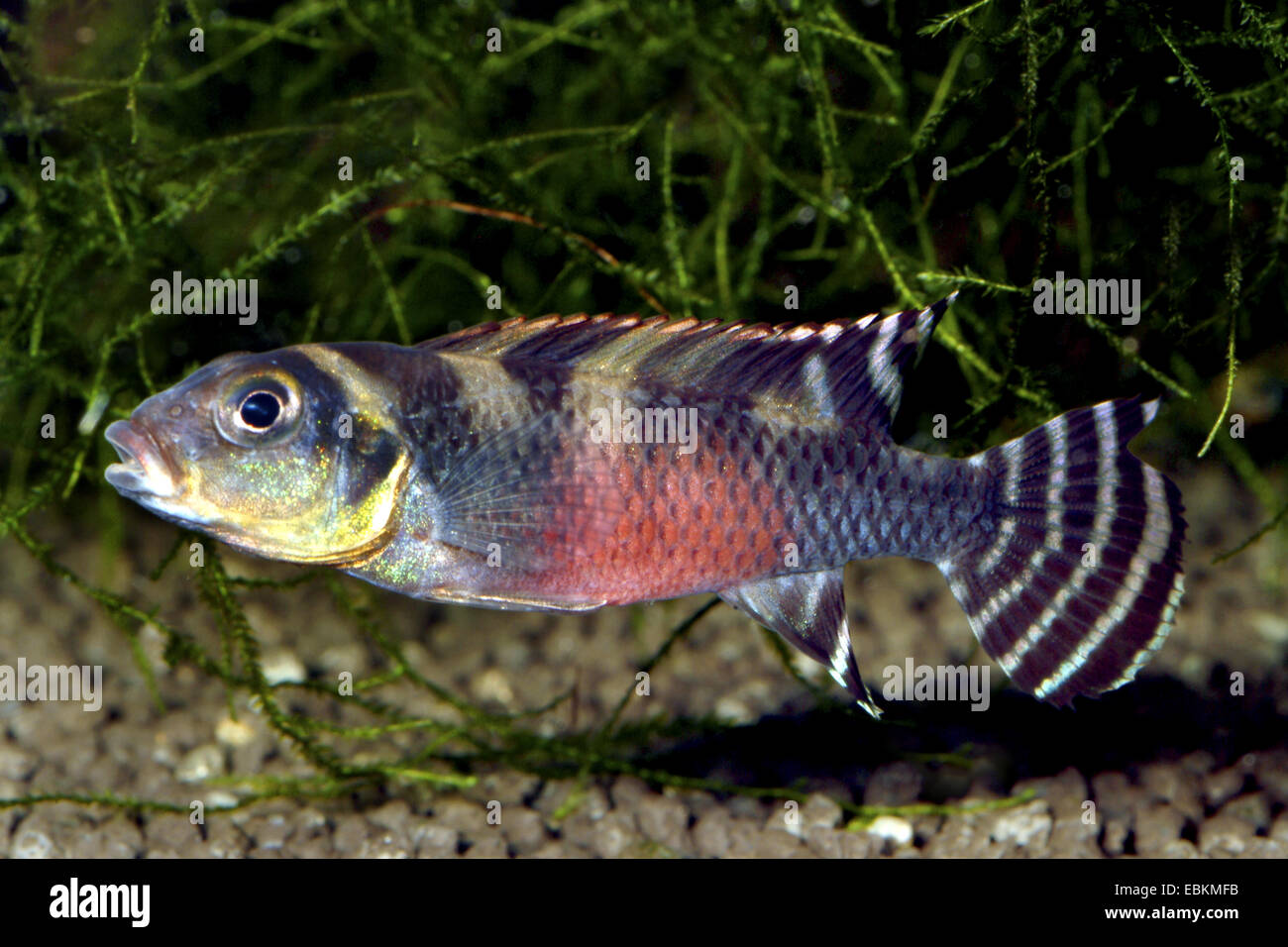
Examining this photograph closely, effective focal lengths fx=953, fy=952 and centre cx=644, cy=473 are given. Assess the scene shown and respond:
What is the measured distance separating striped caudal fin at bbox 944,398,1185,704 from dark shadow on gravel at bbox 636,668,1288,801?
3.97 ft

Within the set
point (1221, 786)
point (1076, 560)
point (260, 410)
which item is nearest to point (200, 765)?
point (260, 410)

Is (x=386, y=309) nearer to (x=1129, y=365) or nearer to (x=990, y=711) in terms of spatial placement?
(x=990, y=711)

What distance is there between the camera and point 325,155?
5.52 meters

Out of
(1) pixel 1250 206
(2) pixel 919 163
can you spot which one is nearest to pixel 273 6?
(2) pixel 919 163

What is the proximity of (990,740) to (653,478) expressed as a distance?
2629mm

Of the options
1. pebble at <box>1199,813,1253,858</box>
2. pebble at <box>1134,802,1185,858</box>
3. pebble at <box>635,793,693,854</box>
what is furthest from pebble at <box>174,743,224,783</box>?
pebble at <box>1199,813,1253,858</box>

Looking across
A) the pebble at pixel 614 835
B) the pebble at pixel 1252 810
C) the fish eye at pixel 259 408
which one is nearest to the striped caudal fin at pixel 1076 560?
the pebble at pixel 1252 810

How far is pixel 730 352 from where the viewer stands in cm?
245

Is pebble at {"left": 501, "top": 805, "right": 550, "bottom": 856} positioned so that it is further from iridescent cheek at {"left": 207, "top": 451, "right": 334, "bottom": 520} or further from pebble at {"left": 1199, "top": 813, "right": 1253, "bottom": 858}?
pebble at {"left": 1199, "top": 813, "right": 1253, "bottom": 858}

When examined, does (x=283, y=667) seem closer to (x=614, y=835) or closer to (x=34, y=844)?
(x=34, y=844)

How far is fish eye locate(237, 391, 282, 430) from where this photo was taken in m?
2.23

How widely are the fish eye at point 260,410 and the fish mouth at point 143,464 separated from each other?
7.9 inches

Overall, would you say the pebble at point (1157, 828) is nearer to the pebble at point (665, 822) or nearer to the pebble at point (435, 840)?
the pebble at point (665, 822)

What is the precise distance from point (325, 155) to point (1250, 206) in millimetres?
5151
